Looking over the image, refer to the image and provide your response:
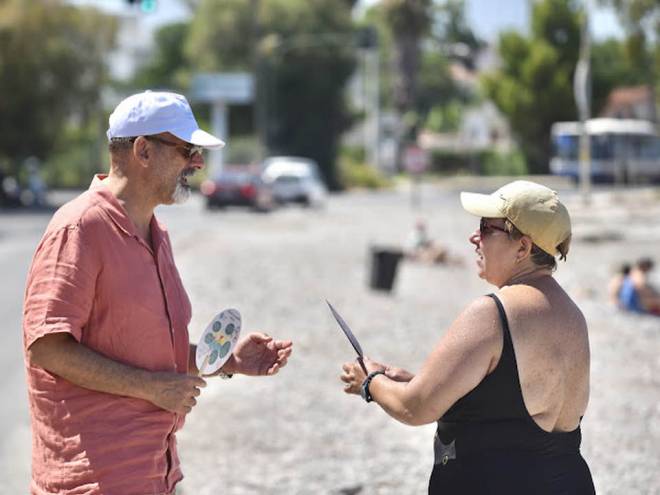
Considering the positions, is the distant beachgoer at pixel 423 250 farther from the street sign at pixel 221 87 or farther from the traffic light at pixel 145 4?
the street sign at pixel 221 87

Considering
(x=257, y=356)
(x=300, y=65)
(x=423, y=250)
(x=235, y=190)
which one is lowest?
(x=235, y=190)

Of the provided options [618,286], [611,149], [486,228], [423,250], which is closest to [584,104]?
[611,149]

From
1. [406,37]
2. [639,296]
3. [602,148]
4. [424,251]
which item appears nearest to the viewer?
[639,296]

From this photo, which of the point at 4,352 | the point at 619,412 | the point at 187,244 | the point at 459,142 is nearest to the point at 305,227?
the point at 187,244

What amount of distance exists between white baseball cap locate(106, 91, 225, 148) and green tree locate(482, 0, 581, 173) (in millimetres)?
28711

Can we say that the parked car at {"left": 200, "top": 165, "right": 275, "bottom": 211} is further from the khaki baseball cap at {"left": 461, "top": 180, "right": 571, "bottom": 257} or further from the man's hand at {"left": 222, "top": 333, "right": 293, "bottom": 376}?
the khaki baseball cap at {"left": 461, "top": 180, "right": 571, "bottom": 257}

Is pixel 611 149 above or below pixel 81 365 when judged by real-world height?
below

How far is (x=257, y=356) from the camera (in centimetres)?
454

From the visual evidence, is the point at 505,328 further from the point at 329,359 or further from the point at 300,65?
the point at 300,65

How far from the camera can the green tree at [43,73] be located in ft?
173

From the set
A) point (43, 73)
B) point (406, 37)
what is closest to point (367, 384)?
point (43, 73)

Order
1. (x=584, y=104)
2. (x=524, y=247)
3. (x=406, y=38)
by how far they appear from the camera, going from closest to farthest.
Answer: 1. (x=524, y=247)
2. (x=584, y=104)
3. (x=406, y=38)

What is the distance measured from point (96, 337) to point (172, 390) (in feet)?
0.88

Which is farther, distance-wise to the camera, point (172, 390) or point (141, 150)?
point (141, 150)
